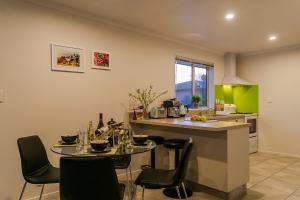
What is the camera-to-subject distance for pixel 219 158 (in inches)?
110

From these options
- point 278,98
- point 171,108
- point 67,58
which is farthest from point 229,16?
point 278,98

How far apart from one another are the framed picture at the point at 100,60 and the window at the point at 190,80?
162cm

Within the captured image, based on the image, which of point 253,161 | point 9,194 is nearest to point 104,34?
point 9,194

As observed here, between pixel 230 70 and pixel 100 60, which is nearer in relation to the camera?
pixel 100 60

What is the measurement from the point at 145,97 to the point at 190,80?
1.53 meters

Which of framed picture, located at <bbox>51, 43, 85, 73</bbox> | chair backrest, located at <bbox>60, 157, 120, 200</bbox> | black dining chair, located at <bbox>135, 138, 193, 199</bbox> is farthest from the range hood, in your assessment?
chair backrest, located at <bbox>60, 157, 120, 200</bbox>

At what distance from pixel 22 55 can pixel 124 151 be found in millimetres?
1689

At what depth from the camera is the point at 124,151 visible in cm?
196

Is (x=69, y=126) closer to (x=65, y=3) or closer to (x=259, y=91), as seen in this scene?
(x=65, y=3)

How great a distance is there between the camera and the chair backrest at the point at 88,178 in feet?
4.98

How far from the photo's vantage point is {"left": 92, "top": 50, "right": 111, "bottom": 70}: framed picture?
3261 mm

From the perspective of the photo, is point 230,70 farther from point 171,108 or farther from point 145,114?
point 145,114

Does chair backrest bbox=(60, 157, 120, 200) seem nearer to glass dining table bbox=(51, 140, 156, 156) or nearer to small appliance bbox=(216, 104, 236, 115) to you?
glass dining table bbox=(51, 140, 156, 156)

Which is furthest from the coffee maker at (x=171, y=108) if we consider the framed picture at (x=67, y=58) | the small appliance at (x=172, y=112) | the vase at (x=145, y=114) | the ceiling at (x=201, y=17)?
the framed picture at (x=67, y=58)
